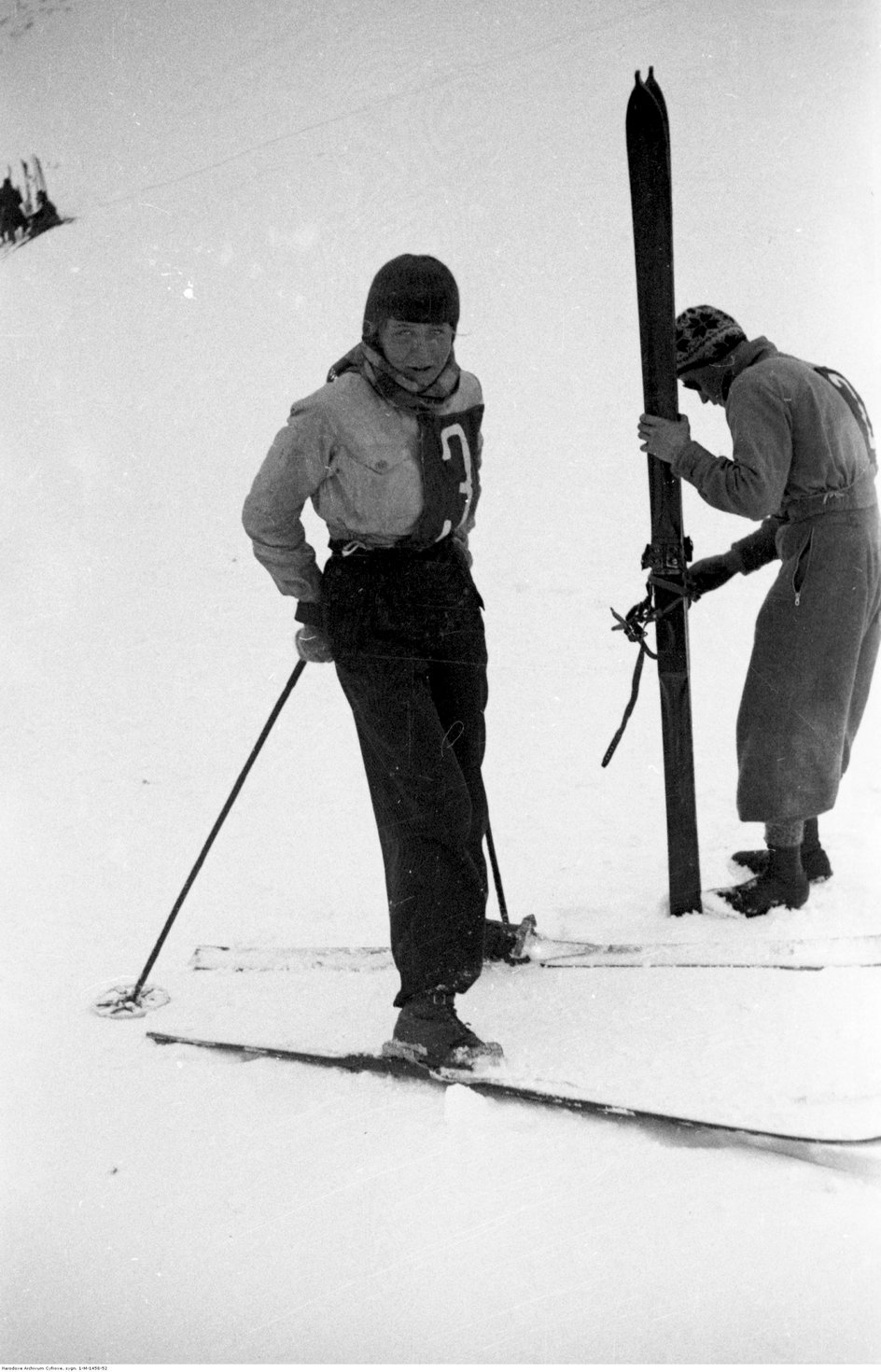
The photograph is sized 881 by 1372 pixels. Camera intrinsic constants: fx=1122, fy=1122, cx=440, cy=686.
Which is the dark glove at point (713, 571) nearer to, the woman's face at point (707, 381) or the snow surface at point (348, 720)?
the woman's face at point (707, 381)

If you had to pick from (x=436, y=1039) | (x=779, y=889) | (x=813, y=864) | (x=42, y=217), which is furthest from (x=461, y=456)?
(x=42, y=217)

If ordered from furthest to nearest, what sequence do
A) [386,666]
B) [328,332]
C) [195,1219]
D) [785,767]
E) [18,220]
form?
[328,332]
[18,220]
[785,767]
[386,666]
[195,1219]

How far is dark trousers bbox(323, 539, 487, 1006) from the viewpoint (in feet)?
8.04

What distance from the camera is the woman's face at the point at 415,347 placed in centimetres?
235

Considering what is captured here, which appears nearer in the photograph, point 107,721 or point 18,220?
point 18,220

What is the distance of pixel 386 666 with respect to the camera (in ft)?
8.06

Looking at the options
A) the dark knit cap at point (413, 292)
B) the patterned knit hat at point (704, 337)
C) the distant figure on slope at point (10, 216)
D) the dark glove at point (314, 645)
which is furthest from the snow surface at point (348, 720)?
the dark knit cap at point (413, 292)

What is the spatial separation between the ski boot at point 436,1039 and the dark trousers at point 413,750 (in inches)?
1.4

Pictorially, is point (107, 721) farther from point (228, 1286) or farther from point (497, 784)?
point (228, 1286)

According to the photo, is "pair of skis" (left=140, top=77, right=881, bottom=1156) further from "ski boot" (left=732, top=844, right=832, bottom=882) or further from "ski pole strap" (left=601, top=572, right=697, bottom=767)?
"ski boot" (left=732, top=844, right=832, bottom=882)

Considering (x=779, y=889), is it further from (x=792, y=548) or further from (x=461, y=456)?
(x=461, y=456)

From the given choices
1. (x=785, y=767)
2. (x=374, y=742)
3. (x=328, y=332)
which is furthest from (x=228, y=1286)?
(x=328, y=332)

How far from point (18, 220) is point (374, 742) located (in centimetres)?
298

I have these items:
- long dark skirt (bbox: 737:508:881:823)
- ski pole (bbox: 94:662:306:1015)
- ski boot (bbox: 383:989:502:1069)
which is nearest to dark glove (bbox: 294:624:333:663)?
ski pole (bbox: 94:662:306:1015)
